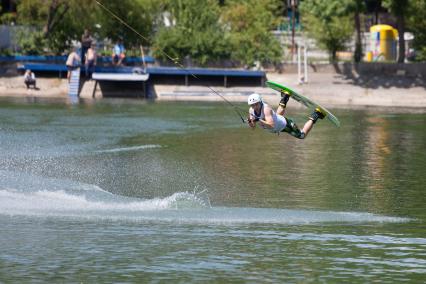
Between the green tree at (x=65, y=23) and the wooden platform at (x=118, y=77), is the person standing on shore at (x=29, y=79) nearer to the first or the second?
the wooden platform at (x=118, y=77)

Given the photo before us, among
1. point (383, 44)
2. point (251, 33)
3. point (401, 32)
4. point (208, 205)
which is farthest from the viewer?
point (383, 44)

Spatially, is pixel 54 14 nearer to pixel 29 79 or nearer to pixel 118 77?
pixel 29 79

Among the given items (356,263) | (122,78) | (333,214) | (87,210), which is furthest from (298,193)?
(122,78)

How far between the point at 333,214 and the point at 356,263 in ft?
12.3

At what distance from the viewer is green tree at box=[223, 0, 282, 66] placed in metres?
52.4

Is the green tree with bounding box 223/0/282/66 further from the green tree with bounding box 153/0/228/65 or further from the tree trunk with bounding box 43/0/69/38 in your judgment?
the tree trunk with bounding box 43/0/69/38

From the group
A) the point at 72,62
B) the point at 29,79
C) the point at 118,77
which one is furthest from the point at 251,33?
the point at 29,79

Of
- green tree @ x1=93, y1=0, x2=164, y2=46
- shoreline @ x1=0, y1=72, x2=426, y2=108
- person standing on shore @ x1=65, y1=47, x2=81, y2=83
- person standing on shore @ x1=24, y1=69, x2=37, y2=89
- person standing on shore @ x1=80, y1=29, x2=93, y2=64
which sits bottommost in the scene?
shoreline @ x1=0, y1=72, x2=426, y2=108

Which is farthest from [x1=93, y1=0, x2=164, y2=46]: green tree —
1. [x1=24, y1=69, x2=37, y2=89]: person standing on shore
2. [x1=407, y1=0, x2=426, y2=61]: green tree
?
[x1=407, y1=0, x2=426, y2=61]: green tree

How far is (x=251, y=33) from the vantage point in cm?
5375

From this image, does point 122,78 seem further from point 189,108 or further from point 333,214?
point 333,214

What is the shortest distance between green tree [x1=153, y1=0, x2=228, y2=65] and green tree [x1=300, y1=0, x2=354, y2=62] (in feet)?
14.9

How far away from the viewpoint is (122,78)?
48.0 m

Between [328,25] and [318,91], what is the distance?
7592 millimetres
